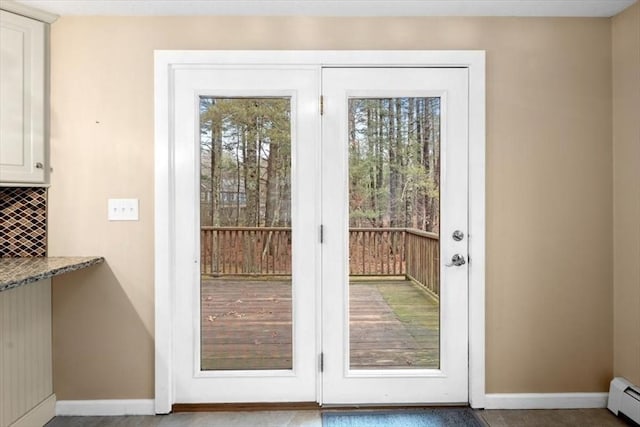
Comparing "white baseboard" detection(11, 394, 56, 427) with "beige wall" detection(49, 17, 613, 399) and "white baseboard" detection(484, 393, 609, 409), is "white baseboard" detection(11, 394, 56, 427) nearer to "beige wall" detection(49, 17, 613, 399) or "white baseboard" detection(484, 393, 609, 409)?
"beige wall" detection(49, 17, 613, 399)

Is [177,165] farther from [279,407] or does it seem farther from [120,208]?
[279,407]

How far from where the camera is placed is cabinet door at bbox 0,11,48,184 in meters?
2.24

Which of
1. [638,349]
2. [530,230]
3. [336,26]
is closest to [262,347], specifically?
[530,230]

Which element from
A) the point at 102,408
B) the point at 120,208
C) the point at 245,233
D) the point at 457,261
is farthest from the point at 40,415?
the point at 457,261

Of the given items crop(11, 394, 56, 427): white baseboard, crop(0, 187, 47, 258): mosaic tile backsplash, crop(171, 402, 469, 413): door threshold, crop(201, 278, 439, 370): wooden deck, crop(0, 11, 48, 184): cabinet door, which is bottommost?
crop(171, 402, 469, 413): door threshold

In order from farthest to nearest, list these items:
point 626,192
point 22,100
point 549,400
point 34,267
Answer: point 549,400
point 626,192
point 22,100
point 34,267

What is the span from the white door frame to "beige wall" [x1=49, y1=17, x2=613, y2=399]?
0.20 feet

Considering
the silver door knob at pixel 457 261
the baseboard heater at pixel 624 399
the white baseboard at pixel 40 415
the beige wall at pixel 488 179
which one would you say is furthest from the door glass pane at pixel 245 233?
the baseboard heater at pixel 624 399

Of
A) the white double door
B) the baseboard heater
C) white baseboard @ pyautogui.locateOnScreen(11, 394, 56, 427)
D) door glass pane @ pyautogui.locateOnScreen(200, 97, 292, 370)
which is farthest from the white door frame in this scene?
the baseboard heater

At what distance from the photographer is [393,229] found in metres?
2.55

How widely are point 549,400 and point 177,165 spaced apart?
2.61 metres

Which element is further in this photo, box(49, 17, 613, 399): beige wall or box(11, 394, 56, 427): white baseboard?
box(49, 17, 613, 399): beige wall

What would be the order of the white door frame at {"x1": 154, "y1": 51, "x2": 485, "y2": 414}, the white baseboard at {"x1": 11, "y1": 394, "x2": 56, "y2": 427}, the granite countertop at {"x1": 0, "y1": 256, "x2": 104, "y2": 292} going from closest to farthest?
the granite countertop at {"x1": 0, "y1": 256, "x2": 104, "y2": 292}, the white baseboard at {"x1": 11, "y1": 394, "x2": 56, "y2": 427}, the white door frame at {"x1": 154, "y1": 51, "x2": 485, "y2": 414}

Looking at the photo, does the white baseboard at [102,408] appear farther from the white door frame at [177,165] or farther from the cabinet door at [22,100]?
the cabinet door at [22,100]
